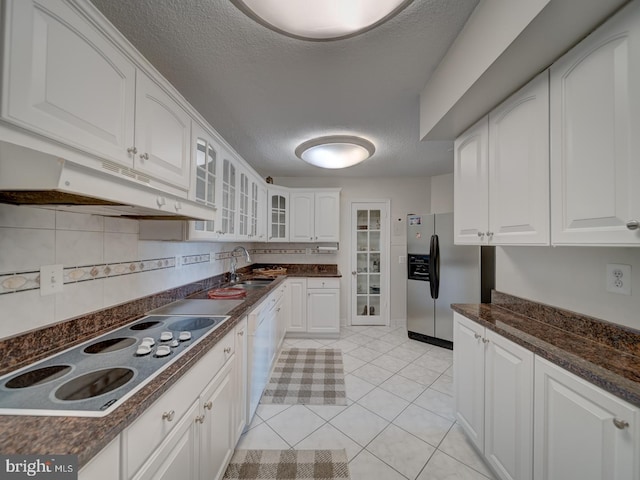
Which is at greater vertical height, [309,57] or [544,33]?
[309,57]

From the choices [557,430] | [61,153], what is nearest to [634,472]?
[557,430]

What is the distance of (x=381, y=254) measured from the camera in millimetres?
4016

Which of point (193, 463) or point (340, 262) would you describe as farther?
point (340, 262)

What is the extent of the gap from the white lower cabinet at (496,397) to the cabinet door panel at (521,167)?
585 mm

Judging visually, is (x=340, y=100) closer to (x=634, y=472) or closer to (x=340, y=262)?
(x=634, y=472)

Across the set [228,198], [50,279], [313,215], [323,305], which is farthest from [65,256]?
[313,215]

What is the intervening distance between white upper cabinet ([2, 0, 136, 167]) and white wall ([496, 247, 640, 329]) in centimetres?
217

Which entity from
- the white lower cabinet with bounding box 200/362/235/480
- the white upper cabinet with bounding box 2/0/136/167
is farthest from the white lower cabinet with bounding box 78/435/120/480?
the white upper cabinet with bounding box 2/0/136/167

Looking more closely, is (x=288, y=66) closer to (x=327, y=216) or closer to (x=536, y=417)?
(x=536, y=417)

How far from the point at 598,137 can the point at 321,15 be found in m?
1.22

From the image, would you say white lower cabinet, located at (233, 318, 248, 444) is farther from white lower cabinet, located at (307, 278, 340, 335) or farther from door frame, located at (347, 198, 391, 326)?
door frame, located at (347, 198, 391, 326)

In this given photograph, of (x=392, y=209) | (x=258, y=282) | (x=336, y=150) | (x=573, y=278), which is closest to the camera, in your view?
(x=573, y=278)

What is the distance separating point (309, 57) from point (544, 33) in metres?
1.10

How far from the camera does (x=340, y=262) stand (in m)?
4.05
